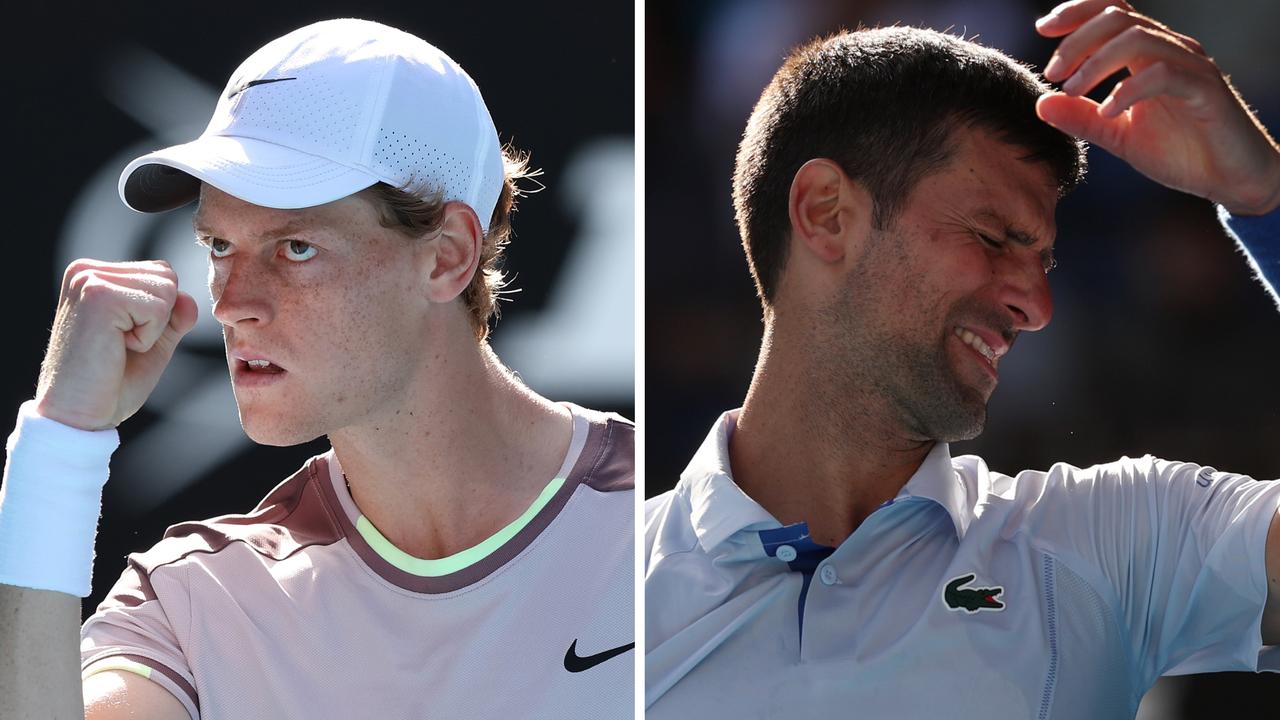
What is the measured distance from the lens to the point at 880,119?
1.54 metres

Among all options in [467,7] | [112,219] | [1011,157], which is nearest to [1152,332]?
[1011,157]

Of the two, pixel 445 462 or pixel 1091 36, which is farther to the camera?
pixel 445 462

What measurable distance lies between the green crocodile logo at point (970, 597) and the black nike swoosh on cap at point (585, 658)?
0.36 m

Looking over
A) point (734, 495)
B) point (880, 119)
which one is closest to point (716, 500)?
point (734, 495)

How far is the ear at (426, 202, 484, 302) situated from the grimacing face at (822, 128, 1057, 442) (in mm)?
483

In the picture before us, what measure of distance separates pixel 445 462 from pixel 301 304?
0.26 m

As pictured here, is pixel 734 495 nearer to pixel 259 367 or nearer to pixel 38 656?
pixel 259 367

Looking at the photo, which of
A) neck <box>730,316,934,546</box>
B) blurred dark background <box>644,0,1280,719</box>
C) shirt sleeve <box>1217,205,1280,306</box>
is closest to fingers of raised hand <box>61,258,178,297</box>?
blurred dark background <box>644,0,1280,719</box>

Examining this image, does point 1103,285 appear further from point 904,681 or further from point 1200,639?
point 904,681

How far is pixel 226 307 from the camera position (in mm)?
1464

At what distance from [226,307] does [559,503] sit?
17.8 inches

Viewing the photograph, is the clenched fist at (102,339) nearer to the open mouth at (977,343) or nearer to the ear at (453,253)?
the ear at (453,253)

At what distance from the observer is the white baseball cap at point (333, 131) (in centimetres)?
144

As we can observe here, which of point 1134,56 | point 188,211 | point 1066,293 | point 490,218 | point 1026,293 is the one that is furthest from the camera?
point 1066,293
